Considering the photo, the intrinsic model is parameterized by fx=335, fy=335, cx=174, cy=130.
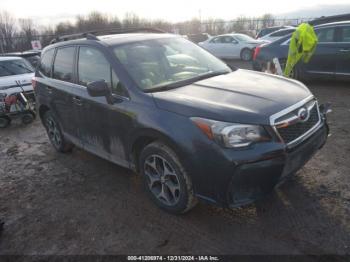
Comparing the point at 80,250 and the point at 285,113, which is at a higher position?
the point at 285,113

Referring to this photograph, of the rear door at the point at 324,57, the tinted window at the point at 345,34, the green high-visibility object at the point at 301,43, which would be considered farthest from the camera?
the rear door at the point at 324,57

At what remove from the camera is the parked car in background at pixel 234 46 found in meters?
16.9

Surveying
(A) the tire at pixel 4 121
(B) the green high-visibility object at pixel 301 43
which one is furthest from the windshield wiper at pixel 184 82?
(A) the tire at pixel 4 121

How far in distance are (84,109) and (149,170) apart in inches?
49.0

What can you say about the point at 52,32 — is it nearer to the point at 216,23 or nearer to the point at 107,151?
the point at 216,23

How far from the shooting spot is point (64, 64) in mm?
4680

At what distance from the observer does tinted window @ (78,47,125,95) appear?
3705 mm

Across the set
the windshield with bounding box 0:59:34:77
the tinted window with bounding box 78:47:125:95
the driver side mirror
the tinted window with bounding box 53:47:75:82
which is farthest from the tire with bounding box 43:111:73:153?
the windshield with bounding box 0:59:34:77

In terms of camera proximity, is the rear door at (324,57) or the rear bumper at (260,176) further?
the rear door at (324,57)

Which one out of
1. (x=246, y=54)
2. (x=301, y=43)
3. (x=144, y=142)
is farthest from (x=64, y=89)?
(x=246, y=54)

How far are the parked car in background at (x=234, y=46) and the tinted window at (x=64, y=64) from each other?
12959mm

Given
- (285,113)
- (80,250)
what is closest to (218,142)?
(285,113)

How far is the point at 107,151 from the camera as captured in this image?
4082mm

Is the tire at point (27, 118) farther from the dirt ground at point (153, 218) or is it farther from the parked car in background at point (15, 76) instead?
the dirt ground at point (153, 218)
